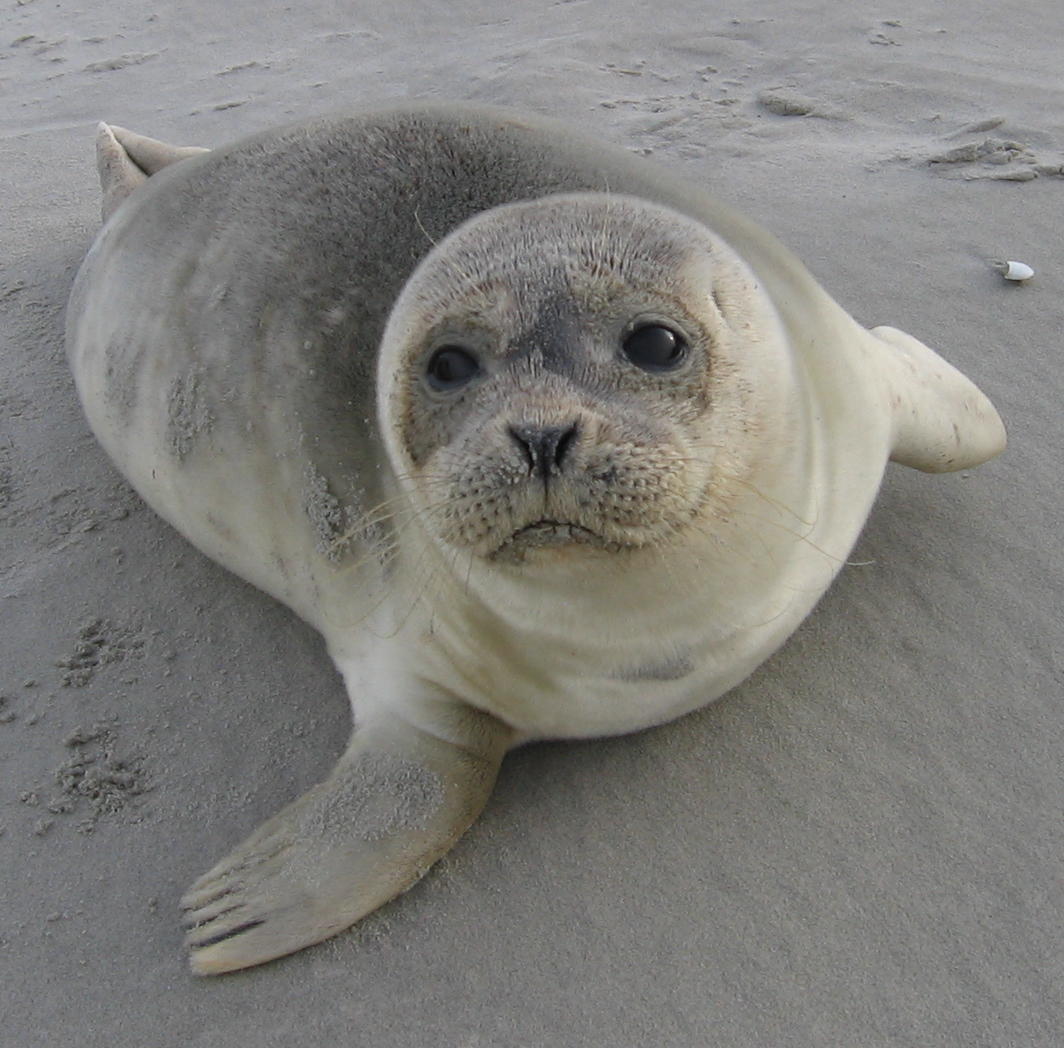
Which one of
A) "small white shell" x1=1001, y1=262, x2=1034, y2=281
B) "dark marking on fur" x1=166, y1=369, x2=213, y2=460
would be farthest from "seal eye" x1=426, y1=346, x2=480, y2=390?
"small white shell" x1=1001, y1=262, x2=1034, y2=281

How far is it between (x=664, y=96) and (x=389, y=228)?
2.89m

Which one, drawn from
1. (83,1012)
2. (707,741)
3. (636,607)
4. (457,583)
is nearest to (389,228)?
(457,583)

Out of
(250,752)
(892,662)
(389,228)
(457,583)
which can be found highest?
(389,228)

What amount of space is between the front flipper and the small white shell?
209cm

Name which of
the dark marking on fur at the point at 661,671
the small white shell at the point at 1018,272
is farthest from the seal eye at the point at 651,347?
the small white shell at the point at 1018,272

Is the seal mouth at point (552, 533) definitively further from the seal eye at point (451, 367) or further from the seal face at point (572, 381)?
the seal eye at point (451, 367)

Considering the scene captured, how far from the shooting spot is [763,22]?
552 centimetres

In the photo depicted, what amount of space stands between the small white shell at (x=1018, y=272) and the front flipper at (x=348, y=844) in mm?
2094

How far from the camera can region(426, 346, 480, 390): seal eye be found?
1971 mm

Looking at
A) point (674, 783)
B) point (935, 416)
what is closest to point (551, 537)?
point (674, 783)

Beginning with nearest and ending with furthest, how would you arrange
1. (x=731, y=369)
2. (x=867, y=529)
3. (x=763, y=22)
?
(x=731, y=369) < (x=867, y=529) < (x=763, y=22)

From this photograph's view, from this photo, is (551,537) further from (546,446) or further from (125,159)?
(125,159)

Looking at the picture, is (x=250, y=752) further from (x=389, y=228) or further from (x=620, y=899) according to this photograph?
(x=389, y=228)

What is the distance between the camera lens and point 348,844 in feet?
7.36
